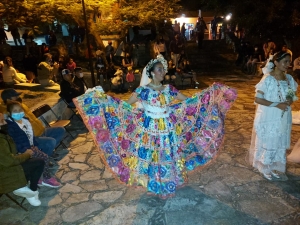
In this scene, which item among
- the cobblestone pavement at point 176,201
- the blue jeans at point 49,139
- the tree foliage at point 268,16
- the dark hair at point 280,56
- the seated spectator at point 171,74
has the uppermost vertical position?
the tree foliage at point 268,16

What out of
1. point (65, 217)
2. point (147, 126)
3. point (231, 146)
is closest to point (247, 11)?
point (231, 146)

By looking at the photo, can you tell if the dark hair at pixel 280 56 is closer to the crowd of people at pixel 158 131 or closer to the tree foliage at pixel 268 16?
the crowd of people at pixel 158 131

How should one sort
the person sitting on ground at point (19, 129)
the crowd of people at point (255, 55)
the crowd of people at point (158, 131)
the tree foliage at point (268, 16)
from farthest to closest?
the crowd of people at point (255, 55) → the tree foliage at point (268, 16) → the person sitting on ground at point (19, 129) → the crowd of people at point (158, 131)

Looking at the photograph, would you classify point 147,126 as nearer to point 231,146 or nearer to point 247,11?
point 231,146

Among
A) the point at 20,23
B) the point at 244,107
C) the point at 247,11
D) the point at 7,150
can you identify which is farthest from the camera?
the point at 247,11

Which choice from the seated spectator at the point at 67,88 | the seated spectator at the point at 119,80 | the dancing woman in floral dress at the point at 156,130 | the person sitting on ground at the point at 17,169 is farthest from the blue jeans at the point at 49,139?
the seated spectator at the point at 119,80

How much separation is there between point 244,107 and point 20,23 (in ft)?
27.6

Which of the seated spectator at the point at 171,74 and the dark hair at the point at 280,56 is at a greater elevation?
the dark hair at the point at 280,56

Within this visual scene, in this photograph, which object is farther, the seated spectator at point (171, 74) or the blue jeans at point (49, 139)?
the seated spectator at point (171, 74)

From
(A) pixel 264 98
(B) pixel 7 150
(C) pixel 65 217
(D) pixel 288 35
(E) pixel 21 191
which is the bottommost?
(C) pixel 65 217

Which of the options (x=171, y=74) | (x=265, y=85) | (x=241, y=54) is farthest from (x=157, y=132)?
(x=241, y=54)

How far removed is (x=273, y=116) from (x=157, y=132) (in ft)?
6.03

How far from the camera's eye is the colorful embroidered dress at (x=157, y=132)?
3748 millimetres

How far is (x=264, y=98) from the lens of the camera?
4.05m
